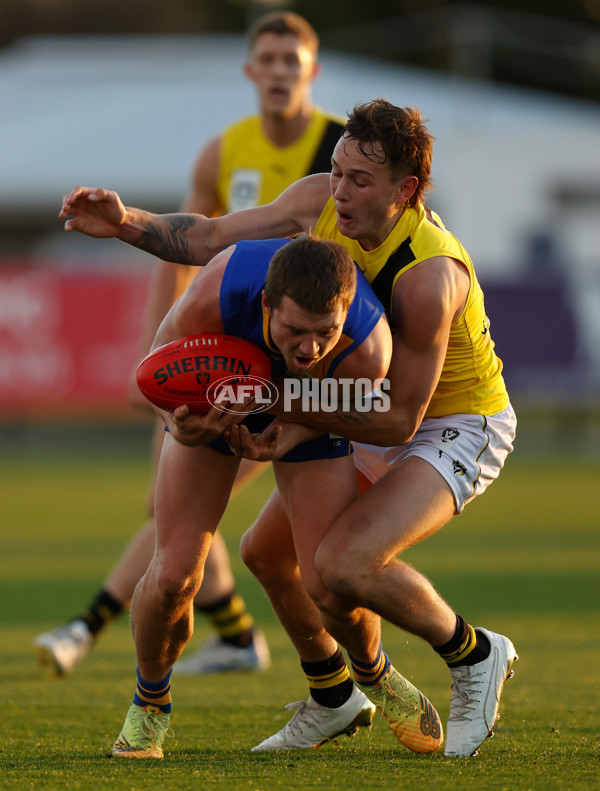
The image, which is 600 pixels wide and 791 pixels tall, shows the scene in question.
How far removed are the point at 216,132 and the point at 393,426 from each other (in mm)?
23668

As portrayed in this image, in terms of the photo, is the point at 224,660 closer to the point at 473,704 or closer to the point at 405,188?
the point at 473,704

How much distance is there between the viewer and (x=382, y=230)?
4.54m

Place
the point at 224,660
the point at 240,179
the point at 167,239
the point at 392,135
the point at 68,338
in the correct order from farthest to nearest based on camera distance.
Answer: the point at 68,338
the point at 224,660
the point at 240,179
the point at 167,239
the point at 392,135

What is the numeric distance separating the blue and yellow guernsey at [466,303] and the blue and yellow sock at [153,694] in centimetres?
136

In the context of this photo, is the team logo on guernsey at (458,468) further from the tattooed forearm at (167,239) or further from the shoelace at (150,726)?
the shoelace at (150,726)

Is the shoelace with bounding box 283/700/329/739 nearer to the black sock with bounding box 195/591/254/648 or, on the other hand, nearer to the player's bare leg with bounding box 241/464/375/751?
the player's bare leg with bounding box 241/464/375/751

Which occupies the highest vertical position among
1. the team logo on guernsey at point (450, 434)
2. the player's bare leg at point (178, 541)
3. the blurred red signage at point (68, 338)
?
the team logo on guernsey at point (450, 434)

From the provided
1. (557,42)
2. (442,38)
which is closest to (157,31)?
(442,38)

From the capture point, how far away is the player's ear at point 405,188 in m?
4.50

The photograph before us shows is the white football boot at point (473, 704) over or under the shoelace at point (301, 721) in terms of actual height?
over

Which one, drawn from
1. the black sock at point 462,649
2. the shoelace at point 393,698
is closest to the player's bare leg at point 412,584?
the black sock at point 462,649

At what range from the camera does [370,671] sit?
4719mm

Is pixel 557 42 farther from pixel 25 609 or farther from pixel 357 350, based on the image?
pixel 357 350

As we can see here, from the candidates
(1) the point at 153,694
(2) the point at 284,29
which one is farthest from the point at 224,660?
(2) the point at 284,29
